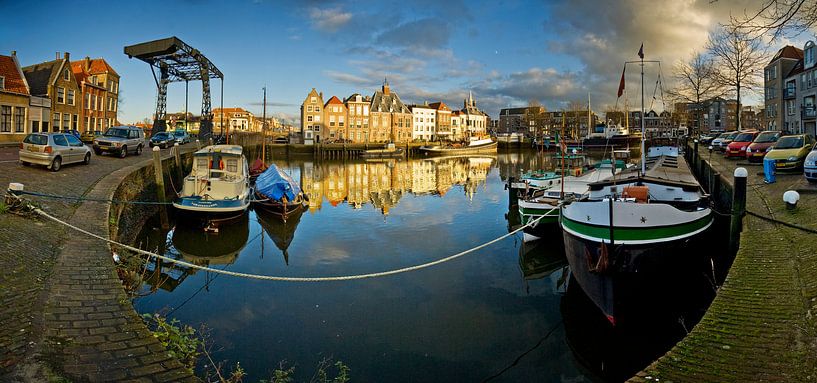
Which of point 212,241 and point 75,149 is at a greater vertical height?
point 75,149

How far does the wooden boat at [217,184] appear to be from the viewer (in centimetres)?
1806

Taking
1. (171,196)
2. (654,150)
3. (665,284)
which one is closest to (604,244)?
(665,284)

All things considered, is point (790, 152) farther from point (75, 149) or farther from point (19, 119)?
point (19, 119)

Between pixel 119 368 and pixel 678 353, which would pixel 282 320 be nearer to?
pixel 119 368

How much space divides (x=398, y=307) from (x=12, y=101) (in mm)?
38462

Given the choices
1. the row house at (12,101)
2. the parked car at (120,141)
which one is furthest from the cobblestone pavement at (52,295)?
the row house at (12,101)

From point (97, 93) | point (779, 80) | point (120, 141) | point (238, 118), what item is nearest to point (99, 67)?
point (97, 93)

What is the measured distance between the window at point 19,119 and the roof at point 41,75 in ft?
21.1

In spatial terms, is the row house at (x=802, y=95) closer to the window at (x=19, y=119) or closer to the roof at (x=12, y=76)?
the roof at (x=12, y=76)

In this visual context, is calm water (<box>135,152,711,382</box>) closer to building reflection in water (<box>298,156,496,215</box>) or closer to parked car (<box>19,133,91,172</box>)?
parked car (<box>19,133,91,172</box>)

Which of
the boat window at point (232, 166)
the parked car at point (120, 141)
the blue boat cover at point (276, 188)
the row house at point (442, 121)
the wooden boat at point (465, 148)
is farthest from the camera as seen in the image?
the row house at point (442, 121)

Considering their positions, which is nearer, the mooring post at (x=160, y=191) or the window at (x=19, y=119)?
the mooring post at (x=160, y=191)

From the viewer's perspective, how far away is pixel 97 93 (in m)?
52.2

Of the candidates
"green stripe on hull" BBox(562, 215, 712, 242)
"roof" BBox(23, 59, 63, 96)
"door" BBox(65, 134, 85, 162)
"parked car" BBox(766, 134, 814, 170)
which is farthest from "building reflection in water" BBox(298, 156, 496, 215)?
"roof" BBox(23, 59, 63, 96)
